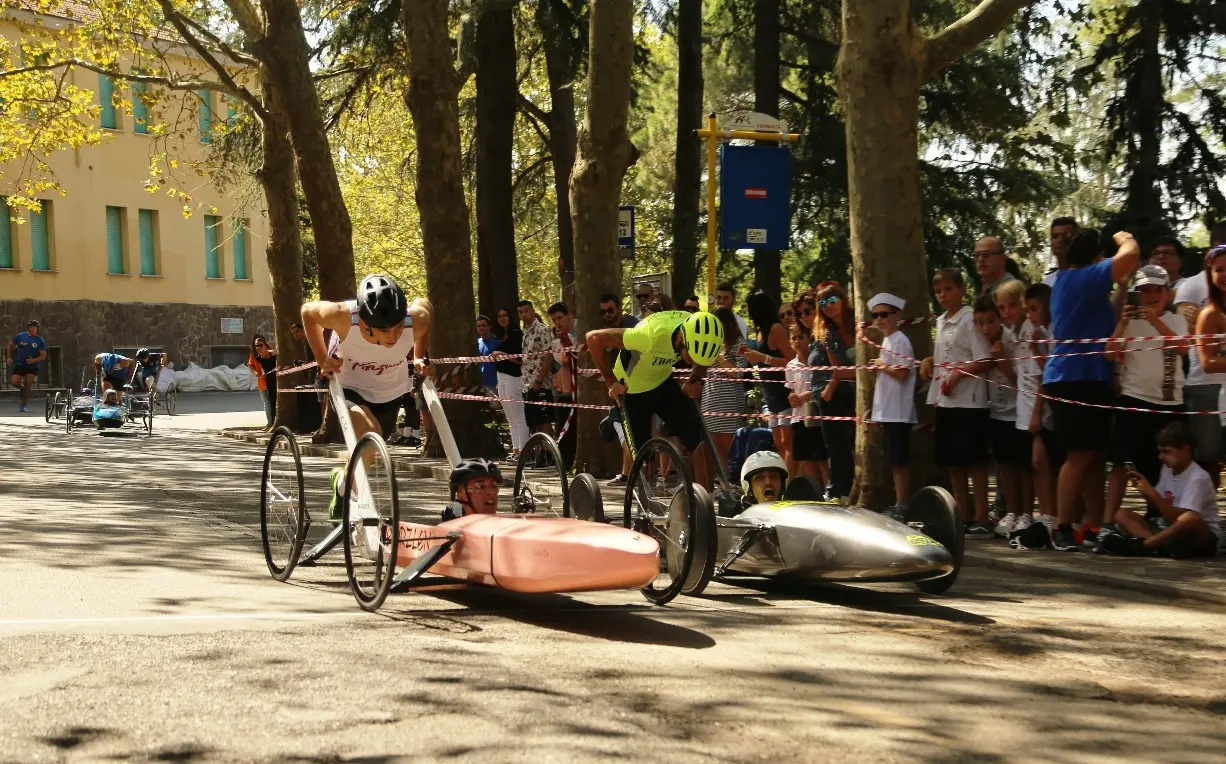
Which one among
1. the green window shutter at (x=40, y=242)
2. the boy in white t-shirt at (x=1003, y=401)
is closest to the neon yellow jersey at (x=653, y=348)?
the boy in white t-shirt at (x=1003, y=401)

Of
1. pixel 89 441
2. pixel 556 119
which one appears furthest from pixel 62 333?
pixel 556 119

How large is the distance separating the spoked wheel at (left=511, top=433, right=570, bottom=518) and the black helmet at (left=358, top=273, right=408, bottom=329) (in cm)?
132

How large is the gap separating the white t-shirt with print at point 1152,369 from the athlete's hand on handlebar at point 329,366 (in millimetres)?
5271

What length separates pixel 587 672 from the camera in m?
7.04

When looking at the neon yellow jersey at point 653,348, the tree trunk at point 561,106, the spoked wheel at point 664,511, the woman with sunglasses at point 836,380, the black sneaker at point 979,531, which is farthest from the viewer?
the tree trunk at point 561,106

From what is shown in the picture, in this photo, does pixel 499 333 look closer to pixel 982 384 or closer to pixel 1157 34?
pixel 1157 34

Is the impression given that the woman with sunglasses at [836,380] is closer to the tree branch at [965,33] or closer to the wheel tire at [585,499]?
the tree branch at [965,33]

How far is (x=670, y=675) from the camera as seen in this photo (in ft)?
23.0

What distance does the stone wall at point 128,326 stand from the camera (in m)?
50.0

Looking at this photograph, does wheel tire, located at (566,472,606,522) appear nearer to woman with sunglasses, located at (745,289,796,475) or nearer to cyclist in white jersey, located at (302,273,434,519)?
cyclist in white jersey, located at (302,273,434,519)

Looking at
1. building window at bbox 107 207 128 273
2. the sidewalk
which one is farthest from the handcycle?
building window at bbox 107 207 128 273

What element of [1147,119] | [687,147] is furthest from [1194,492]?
[687,147]

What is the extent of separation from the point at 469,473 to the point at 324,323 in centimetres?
134

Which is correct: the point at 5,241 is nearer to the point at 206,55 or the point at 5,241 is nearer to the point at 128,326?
the point at 128,326
